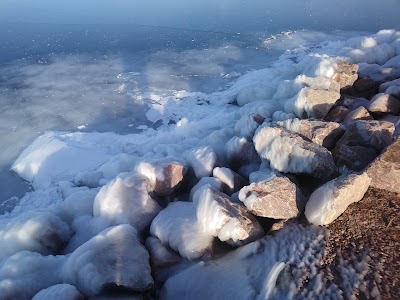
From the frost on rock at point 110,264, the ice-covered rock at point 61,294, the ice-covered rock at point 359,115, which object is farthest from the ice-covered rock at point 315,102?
the ice-covered rock at point 61,294

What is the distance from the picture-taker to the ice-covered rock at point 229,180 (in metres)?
2.69

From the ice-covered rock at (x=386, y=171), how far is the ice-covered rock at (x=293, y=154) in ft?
0.87

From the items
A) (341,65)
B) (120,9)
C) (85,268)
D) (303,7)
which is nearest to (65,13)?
(120,9)

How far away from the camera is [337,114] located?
3271 millimetres

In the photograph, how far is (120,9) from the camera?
32.8 feet

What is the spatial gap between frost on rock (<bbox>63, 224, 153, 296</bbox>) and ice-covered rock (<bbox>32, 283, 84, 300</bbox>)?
0.10m

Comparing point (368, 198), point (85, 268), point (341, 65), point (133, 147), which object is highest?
point (341, 65)

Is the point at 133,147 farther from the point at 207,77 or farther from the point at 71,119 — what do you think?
the point at 207,77

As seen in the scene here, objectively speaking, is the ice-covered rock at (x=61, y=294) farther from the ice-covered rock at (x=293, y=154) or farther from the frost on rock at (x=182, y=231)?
the ice-covered rock at (x=293, y=154)

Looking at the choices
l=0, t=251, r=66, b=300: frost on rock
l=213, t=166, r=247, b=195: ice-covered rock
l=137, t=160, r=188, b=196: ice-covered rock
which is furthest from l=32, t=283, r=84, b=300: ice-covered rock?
l=213, t=166, r=247, b=195: ice-covered rock

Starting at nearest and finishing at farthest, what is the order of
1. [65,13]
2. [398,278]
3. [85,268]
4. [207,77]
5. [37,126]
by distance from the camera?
[398,278] < [85,268] < [37,126] < [207,77] < [65,13]

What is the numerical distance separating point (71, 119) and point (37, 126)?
43cm

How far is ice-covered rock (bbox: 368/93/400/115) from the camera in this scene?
309 cm

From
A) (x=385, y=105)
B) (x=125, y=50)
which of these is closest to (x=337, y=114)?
(x=385, y=105)
